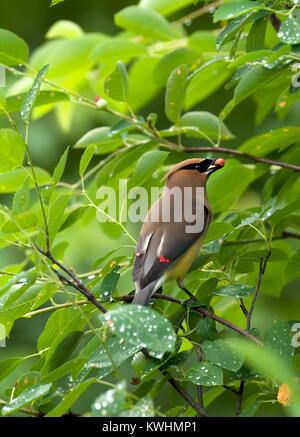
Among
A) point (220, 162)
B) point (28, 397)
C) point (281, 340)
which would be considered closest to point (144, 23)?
point (220, 162)

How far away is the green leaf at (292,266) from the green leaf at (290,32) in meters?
0.76

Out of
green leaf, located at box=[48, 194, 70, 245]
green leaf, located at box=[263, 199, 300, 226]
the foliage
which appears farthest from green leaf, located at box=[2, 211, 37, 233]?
green leaf, located at box=[263, 199, 300, 226]

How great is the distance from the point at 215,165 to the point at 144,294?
74cm

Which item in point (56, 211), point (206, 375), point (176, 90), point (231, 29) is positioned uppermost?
point (231, 29)

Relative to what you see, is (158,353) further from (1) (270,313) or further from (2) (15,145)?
(1) (270,313)

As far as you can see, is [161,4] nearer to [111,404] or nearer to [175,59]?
[175,59]

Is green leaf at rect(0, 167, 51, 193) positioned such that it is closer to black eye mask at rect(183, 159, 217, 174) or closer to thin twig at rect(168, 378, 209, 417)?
black eye mask at rect(183, 159, 217, 174)

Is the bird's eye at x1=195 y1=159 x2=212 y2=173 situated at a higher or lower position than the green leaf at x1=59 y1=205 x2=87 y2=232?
lower

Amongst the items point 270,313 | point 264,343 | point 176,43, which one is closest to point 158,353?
point 264,343

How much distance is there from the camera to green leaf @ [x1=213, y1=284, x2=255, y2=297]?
1.90 m

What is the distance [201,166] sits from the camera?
2777 millimetres

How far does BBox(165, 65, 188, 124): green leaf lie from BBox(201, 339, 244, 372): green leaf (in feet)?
3.06

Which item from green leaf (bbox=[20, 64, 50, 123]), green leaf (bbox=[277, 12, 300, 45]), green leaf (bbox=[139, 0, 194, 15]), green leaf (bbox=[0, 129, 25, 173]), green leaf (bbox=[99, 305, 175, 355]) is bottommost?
green leaf (bbox=[99, 305, 175, 355])

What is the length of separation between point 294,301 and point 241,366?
3239mm
